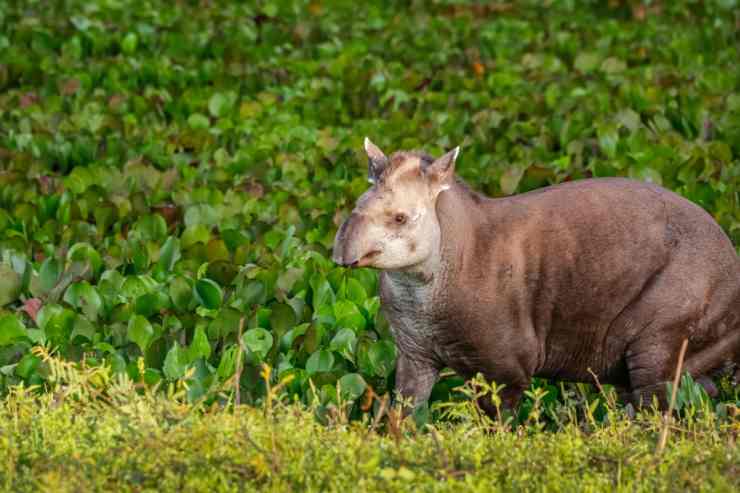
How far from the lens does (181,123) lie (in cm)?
1224

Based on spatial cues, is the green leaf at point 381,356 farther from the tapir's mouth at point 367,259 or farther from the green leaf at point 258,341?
the tapir's mouth at point 367,259

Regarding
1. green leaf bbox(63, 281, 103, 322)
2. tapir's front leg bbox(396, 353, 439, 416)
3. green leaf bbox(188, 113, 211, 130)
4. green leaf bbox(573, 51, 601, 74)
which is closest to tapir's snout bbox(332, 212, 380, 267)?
tapir's front leg bbox(396, 353, 439, 416)

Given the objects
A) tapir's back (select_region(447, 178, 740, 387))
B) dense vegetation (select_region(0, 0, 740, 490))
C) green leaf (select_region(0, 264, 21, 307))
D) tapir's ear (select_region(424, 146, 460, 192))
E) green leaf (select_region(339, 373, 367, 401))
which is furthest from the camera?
green leaf (select_region(0, 264, 21, 307))

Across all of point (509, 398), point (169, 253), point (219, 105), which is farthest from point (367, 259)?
point (219, 105)

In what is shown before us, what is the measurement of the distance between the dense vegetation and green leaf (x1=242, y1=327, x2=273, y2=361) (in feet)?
0.03

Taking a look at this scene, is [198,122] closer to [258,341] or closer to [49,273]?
[49,273]

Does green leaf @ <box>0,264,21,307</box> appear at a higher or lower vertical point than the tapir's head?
lower

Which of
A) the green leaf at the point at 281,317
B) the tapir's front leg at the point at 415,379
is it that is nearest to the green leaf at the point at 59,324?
the green leaf at the point at 281,317

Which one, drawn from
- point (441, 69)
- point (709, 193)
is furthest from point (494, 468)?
point (441, 69)

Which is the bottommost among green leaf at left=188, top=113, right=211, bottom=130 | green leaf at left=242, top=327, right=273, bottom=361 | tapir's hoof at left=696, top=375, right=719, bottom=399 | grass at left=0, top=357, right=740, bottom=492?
green leaf at left=188, top=113, right=211, bottom=130

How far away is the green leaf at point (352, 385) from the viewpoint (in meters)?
7.00

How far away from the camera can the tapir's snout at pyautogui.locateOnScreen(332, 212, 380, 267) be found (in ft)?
20.3

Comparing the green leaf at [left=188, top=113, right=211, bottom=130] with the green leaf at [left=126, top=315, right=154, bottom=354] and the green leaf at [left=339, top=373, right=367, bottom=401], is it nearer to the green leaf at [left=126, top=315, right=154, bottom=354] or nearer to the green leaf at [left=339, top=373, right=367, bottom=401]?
the green leaf at [left=126, top=315, right=154, bottom=354]

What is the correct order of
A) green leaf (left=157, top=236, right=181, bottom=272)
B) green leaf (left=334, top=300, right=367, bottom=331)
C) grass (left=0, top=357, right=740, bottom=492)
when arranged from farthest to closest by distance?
green leaf (left=157, top=236, right=181, bottom=272), green leaf (left=334, top=300, right=367, bottom=331), grass (left=0, top=357, right=740, bottom=492)
